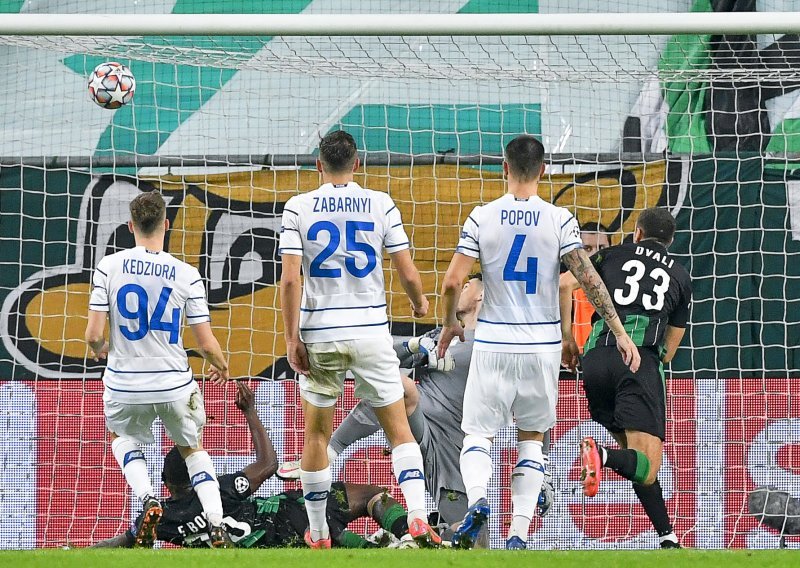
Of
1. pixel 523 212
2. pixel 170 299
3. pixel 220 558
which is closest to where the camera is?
pixel 220 558

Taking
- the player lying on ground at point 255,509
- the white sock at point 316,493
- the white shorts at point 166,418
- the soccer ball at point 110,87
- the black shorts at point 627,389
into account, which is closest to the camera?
the white sock at point 316,493

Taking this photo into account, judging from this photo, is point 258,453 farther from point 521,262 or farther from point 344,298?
point 521,262

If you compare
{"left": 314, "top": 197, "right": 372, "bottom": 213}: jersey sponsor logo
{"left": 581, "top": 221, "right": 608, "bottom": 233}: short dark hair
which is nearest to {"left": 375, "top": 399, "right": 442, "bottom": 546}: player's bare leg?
{"left": 314, "top": 197, "right": 372, "bottom": 213}: jersey sponsor logo

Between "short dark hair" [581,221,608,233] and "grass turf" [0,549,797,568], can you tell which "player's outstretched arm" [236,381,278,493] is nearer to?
"grass turf" [0,549,797,568]

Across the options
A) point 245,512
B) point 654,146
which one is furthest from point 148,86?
point 245,512

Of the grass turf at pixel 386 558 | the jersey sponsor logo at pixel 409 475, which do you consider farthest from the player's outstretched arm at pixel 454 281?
the grass turf at pixel 386 558

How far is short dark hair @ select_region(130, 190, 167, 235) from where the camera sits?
617 centimetres

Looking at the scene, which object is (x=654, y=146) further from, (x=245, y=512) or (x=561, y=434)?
(x=245, y=512)

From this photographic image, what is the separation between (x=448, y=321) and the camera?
224 inches

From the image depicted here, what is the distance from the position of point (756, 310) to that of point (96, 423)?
5.18m

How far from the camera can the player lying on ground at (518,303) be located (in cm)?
557

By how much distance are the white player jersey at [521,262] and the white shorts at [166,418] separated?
1.74 meters

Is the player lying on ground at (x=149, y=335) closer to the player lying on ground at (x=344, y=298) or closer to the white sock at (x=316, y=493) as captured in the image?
the white sock at (x=316, y=493)

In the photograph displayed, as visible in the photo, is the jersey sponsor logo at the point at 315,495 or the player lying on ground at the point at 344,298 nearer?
the player lying on ground at the point at 344,298
